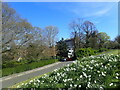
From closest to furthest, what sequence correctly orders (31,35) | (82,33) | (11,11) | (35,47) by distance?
(11,11)
(31,35)
(35,47)
(82,33)

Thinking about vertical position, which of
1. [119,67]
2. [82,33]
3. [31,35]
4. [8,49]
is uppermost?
[82,33]

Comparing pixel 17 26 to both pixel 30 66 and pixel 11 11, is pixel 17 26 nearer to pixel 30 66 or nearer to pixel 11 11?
pixel 11 11

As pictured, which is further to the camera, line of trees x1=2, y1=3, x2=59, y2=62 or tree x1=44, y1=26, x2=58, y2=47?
tree x1=44, y1=26, x2=58, y2=47

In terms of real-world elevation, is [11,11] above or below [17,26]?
above

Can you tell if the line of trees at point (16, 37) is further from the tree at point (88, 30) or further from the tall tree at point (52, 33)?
the tree at point (88, 30)

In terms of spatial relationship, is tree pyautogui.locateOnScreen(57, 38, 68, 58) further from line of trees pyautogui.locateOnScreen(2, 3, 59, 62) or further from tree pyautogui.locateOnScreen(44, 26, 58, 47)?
line of trees pyautogui.locateOnScreen(2, 3, 59, 62)

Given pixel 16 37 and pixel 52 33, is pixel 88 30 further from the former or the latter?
pixel 16 37

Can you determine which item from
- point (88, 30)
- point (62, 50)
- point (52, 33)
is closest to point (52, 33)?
point (52, 33)

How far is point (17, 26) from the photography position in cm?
1186

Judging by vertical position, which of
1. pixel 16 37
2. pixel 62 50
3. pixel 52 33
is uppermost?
pixel 52 33

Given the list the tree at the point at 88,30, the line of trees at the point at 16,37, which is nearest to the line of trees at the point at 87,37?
the tree at the point at 88,30

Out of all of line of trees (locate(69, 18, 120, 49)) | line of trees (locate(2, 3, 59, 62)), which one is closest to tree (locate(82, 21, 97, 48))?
line of trees (locate(69, 18, 120, 49))

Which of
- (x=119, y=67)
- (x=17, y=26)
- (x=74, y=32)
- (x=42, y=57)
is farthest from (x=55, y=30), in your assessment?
(x=119, y=67)

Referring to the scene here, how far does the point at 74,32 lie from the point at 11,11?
52.8ft
